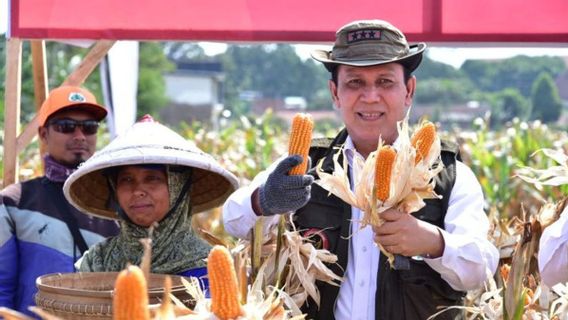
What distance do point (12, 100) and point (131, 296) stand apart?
276 centimetres

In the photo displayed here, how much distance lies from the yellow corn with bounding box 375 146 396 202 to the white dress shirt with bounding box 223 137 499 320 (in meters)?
0.16

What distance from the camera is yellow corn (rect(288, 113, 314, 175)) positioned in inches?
117

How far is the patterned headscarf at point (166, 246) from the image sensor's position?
341 centimetres

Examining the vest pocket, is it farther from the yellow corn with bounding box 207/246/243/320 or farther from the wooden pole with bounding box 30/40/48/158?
the wooden pole with bounding box 30/40/48/158

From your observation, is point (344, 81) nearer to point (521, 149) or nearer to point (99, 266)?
point (99, 266)

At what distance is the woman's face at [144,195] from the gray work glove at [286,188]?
0.59m

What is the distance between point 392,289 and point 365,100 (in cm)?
62

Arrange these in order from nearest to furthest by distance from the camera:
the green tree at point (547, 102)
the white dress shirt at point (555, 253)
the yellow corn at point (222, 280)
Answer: the yellow corn at point (222, 280) → the white dress shirt at point (555, 253) → the green tree at point (547, 102)

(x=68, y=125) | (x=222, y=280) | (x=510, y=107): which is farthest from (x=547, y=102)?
(x=222, y=280)

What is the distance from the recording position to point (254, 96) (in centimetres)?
9925

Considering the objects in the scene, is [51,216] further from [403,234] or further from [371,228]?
[403,234]

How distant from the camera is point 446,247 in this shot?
2994 mm

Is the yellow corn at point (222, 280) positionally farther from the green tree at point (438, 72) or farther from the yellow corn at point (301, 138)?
the green tree at point (438, 72)

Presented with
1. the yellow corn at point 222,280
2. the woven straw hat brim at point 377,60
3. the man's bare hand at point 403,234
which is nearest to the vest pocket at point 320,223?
the man's bare hand at point 403,234
